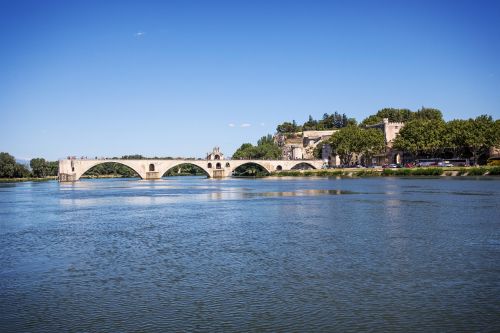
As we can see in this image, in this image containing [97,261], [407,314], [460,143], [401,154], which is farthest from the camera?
[401,154]

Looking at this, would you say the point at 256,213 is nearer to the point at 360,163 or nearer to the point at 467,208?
the point at 467,208

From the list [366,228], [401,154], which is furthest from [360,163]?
[366,228]

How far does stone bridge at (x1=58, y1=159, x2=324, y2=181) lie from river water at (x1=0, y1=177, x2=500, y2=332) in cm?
8366

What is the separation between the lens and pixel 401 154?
395ft

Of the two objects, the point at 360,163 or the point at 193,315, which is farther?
the point at 360,163

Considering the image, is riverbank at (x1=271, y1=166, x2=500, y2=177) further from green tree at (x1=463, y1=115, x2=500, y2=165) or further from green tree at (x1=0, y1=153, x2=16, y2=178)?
green tree at (x1=0, y1=153, x2=16, y2=178)

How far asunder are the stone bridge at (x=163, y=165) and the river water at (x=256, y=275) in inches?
3294

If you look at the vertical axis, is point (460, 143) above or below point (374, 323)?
above

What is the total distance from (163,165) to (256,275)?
348 feet

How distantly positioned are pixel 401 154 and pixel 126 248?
357ft

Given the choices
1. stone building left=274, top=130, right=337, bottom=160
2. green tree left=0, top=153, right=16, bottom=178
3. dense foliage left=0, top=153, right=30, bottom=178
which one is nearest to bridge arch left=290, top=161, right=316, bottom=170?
stone building left=274, top=130, right=337, bottom=160

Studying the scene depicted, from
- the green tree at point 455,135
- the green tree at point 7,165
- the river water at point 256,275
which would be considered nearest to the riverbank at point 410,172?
the green tree at point 455,135

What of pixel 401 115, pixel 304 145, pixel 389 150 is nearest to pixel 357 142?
pixel 389 150

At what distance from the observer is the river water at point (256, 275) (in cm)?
1063
